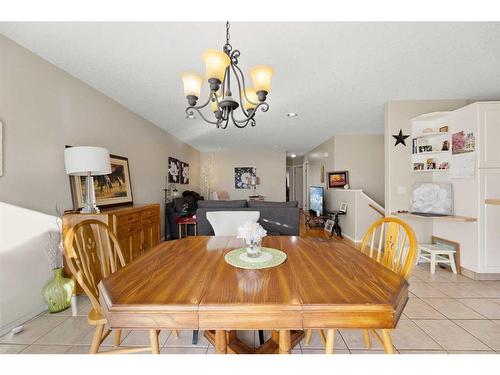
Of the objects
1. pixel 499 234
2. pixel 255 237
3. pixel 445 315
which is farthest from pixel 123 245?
pixel 499 234

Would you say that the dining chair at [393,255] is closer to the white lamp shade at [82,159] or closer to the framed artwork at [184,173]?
the white lamp shade at [82,159]

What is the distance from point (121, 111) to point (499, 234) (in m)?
5.32

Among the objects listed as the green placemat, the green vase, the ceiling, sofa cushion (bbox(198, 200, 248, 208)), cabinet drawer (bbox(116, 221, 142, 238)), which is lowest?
the green vase

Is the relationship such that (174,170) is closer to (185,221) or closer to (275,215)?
(185,221)

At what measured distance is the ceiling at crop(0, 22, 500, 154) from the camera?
1.62 meters

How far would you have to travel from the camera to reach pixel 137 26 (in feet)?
5.11

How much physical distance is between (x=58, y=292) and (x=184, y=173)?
161 inches

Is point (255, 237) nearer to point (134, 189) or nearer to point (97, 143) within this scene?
point (97, 143)

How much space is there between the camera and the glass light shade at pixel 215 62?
124 cm

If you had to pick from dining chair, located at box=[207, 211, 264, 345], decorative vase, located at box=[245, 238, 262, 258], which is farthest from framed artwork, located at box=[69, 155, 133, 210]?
decorative vase, located at box=[245, 238, 262, 258]

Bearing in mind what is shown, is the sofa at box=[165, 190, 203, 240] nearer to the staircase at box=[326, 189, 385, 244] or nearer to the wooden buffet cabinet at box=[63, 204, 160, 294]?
the wooden buffet cabinet at box=[63, 204, 160, 294]

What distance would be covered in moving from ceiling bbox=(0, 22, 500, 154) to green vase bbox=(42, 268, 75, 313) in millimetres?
2034

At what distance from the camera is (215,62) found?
1250 millimetres

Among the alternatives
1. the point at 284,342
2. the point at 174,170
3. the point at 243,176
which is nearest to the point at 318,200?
the point at 243,176
